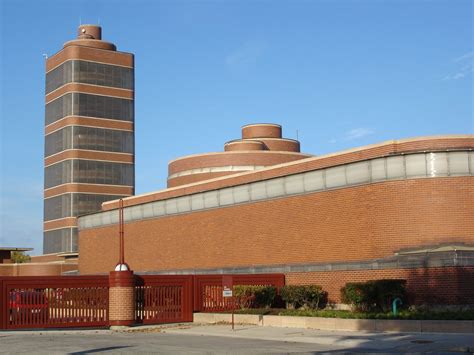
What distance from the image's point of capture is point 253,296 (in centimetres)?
3916

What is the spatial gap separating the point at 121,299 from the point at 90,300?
142cm

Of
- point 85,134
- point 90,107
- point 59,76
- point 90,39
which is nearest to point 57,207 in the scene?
point 85,134

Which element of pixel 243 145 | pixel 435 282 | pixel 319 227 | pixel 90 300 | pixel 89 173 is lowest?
pixel 90 300

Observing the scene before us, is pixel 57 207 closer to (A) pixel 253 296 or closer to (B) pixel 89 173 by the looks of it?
(B) pixel 89 173

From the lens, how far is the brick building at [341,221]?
3641 cm

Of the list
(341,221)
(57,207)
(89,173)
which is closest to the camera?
(341,221)

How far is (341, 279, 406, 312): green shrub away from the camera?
33.9 metres

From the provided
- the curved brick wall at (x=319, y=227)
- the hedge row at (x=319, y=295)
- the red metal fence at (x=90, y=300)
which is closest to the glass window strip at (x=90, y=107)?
the curved brick wall at (x=319, y=227)

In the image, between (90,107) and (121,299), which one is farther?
(90,107)

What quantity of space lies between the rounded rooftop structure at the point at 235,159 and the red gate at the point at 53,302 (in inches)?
1408

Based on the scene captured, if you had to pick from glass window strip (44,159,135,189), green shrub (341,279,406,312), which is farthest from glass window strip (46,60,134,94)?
green shrub (341,279,406,312)

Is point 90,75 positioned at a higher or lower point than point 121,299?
higher

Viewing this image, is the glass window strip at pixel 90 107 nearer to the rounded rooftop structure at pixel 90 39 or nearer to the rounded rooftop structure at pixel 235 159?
the rounded rooftop structure at pixel 90 39

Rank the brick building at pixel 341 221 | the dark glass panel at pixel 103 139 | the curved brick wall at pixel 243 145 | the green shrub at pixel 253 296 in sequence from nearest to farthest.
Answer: the brick building at pixel 341 221 → the green shrub at pixel 253 296 → the curved brick wall at pixel 243 145 → the dark glass panel at pixel 103 139
